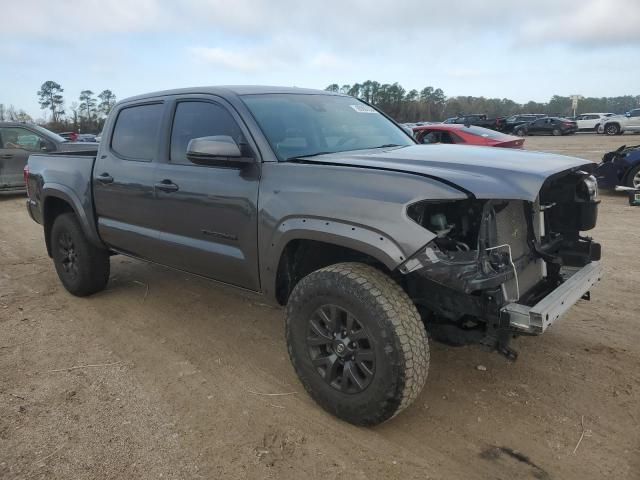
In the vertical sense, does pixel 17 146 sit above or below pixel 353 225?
above

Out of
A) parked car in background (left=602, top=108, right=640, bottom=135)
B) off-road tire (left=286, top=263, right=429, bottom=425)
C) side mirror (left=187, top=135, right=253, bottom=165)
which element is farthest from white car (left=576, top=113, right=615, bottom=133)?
off-road tire (left=286, top=263, right=429, bottom=425)

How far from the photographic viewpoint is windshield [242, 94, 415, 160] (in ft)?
11.3

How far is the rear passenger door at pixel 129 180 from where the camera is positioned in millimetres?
4090

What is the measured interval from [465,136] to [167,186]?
9.11 metres

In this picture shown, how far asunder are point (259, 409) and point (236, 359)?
28.8 inches

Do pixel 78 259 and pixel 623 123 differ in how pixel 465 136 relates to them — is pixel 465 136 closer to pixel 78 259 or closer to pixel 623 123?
pixel 78 259

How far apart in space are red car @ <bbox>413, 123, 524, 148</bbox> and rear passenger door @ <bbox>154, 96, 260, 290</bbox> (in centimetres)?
817

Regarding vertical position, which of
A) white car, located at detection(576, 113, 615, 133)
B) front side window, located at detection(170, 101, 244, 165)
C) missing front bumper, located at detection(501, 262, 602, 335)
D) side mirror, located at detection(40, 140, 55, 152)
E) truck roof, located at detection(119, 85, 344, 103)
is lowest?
missing front bumper, located at detection(501, 262, 602, 335)

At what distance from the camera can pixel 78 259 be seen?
16.4ft

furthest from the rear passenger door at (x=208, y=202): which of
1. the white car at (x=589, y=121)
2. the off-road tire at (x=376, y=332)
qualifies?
the white car at (x=589, y=121)

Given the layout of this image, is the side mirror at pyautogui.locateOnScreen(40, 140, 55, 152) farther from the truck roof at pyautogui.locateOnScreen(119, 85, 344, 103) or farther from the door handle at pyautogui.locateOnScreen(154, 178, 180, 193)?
the door handle at pyautogui.locateOnScreen(154, 178, 180, 193)

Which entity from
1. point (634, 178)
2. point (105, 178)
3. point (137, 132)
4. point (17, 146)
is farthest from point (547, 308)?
point (17, 146)

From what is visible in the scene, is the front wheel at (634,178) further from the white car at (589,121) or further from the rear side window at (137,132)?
→ the white car at (589,121)

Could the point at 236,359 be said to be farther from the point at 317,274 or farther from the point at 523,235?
the point at 523,235
